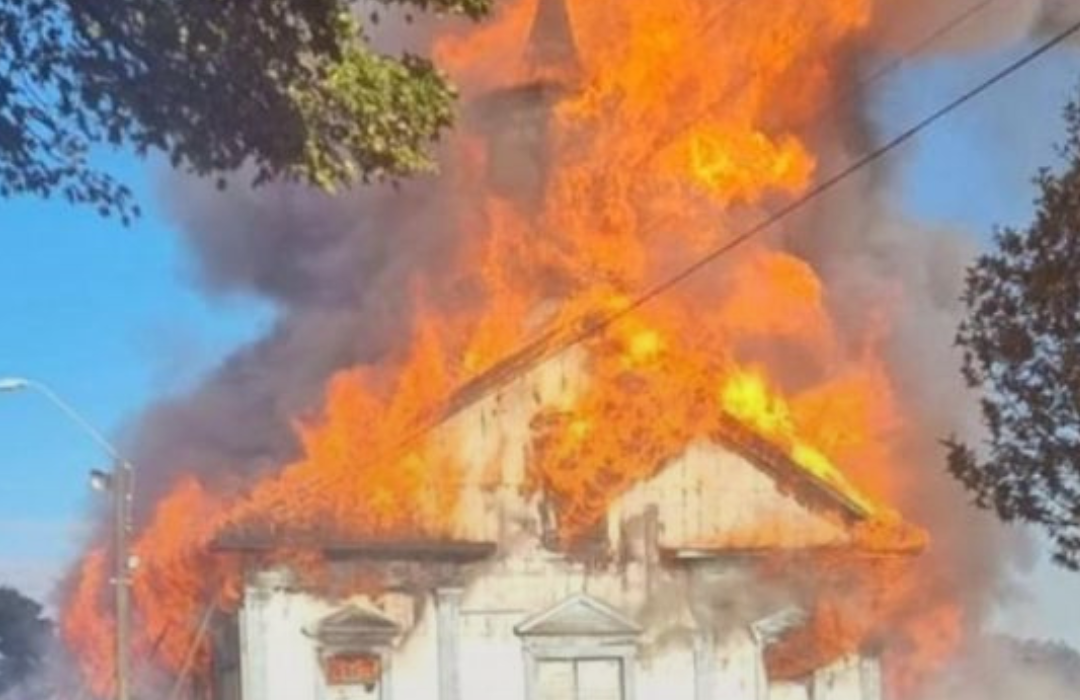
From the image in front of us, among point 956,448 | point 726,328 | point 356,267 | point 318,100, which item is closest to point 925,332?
point 726,328

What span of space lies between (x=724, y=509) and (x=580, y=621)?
3.20 m

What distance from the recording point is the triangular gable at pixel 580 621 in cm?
3350

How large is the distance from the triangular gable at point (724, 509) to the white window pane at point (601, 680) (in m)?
2.15

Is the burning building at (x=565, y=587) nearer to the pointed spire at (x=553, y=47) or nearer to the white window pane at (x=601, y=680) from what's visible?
the white window pane at (x=601, y=680)

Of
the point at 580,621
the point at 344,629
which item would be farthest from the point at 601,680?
the point at 344,629

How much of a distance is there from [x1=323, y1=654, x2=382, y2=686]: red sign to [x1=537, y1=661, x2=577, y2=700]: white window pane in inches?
107

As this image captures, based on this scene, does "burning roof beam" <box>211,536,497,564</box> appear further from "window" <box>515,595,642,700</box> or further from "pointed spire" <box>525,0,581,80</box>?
"pointed spire" <box>525,0,581,80</box>

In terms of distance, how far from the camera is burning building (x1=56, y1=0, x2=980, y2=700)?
32875 mm

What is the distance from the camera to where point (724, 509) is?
115ft

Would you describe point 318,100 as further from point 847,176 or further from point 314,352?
point 847,176

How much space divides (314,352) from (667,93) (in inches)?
315

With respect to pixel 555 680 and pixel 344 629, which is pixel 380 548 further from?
pixel 555 680

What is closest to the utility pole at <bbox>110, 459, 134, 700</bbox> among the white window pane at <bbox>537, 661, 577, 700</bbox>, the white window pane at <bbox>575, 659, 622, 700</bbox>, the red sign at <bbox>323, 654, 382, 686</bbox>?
the red sign at <bbox>323, 654, 382, 686</bbox>

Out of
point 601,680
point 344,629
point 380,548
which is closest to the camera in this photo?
point 344,629
